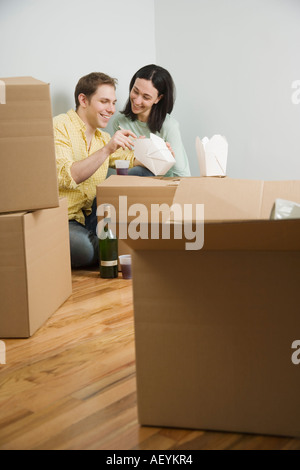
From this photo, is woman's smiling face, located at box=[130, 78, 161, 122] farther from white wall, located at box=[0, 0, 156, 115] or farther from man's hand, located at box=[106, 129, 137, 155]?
man's hand, located at box=[106, 129, 137, 155]

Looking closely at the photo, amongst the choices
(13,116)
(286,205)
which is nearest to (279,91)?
(13,116)

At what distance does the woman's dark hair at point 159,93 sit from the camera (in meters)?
2.60

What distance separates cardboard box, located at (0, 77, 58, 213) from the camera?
55.7 inches

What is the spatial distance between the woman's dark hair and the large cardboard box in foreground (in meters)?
1.80

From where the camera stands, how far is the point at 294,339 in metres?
0.89

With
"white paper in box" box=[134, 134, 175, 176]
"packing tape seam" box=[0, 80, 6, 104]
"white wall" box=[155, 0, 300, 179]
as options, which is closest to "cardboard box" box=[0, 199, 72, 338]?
"packing tape seam" box=[0, 80, 6, 104]

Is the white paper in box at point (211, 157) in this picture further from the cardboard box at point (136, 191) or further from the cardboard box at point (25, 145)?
the cardboard box at point (25, 145)

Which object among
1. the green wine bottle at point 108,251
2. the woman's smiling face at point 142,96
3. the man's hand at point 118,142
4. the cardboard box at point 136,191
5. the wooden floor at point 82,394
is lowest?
the wooden floor at point 82,394

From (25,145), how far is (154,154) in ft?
2.94

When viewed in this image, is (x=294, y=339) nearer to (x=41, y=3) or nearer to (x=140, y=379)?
(x=140, y=379)

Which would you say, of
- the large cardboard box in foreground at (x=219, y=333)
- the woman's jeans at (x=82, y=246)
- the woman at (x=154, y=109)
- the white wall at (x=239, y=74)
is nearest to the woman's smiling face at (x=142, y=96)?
the woman at (x=154, y=109)

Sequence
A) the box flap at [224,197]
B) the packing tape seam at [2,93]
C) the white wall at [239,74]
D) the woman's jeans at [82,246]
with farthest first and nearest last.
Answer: the white wall at [239,74], the woman's jeans at [82,246], the packing tape seam at [2,93], the box flap at [224,197]

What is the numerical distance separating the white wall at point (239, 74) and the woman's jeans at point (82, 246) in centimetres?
102

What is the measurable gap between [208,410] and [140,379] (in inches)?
5.1
